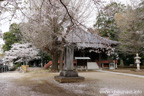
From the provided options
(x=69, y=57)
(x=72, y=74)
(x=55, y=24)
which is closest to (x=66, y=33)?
(x=55, y=24)

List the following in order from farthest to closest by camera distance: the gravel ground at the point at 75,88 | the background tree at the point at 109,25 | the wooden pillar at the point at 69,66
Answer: the background tree at the point at 109,25
the wooden pillar at the point at 69,66
the gravel ground at the point at 75,88

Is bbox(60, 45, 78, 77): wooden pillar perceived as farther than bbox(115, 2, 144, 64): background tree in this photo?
No

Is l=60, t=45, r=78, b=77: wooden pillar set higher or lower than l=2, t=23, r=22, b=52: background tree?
lower

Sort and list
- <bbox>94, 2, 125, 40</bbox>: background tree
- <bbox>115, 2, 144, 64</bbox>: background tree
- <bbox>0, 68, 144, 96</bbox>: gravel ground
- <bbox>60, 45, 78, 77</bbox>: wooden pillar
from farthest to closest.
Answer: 1. <bbox>94, 2, 125, 40</bbox>: background tree
2. <bbox>115, 2, 144, 64</bbox>: background tree
3. <bbox>60, 45, 78, 77</bbox>: wooden pillar
4. <bbox>0, 68, 144, 96</bbox>: gravel ground

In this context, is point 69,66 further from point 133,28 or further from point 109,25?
point 109,25

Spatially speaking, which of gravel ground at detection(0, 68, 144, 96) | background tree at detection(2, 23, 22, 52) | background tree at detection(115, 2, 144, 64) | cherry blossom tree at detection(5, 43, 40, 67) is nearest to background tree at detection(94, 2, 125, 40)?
background tree at detection(115, 2, 144, 64)

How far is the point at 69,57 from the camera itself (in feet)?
25.6

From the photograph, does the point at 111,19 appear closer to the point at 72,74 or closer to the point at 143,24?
the point at 143,24

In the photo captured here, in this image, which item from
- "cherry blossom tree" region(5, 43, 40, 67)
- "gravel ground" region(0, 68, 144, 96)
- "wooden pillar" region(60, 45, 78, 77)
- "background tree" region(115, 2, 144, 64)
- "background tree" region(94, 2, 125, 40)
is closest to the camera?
"gravel ground" region(0, 68, 144, 96)

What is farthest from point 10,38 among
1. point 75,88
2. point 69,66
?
point 75,88

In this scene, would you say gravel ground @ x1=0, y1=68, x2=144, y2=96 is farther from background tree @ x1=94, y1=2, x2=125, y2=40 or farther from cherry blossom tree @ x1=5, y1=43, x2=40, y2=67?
background tree @ x1=94, y1=2, x2=125, y2=40

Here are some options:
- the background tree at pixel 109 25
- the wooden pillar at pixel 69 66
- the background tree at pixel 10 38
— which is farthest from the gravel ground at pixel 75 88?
the background tree at pixel 10 38

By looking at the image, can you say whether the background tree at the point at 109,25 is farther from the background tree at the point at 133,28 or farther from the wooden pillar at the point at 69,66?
the wooden pillar at the point at 69,66

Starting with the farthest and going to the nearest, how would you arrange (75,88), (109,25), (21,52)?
(109,25)
(21,52)
(75,88)
